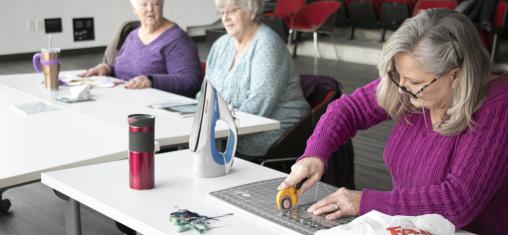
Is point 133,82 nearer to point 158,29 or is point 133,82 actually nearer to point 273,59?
point 158,29

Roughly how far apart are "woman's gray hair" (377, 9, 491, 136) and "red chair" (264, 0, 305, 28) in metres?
7.74

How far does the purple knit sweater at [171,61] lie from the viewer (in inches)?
147

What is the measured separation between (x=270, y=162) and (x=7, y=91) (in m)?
1.33

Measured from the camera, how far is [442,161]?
1898 millimetres

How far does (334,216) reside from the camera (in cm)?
172

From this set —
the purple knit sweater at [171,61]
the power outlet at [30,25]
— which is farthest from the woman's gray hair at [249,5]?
the power outlet at [30,25]

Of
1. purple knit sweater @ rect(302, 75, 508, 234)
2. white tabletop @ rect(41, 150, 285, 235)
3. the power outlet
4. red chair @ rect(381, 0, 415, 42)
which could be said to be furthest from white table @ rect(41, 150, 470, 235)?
the power outlet

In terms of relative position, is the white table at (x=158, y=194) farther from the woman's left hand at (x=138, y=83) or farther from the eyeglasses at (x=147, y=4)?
the eyeglasses at (x=147, y=4)

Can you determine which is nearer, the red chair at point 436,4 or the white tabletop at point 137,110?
the white tabletop at point 137,110

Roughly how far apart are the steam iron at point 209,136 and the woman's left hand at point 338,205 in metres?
0.41

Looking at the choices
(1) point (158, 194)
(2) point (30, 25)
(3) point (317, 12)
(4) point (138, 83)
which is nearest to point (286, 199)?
(1) point (158, 194)

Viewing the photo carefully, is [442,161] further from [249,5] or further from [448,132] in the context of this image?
[249,5]

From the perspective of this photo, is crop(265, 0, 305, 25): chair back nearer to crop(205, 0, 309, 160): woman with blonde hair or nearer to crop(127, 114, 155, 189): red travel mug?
crop(205, 0, 309, 160): woman with blonde hair

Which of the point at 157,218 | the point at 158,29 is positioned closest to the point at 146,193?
the point at 157,218
